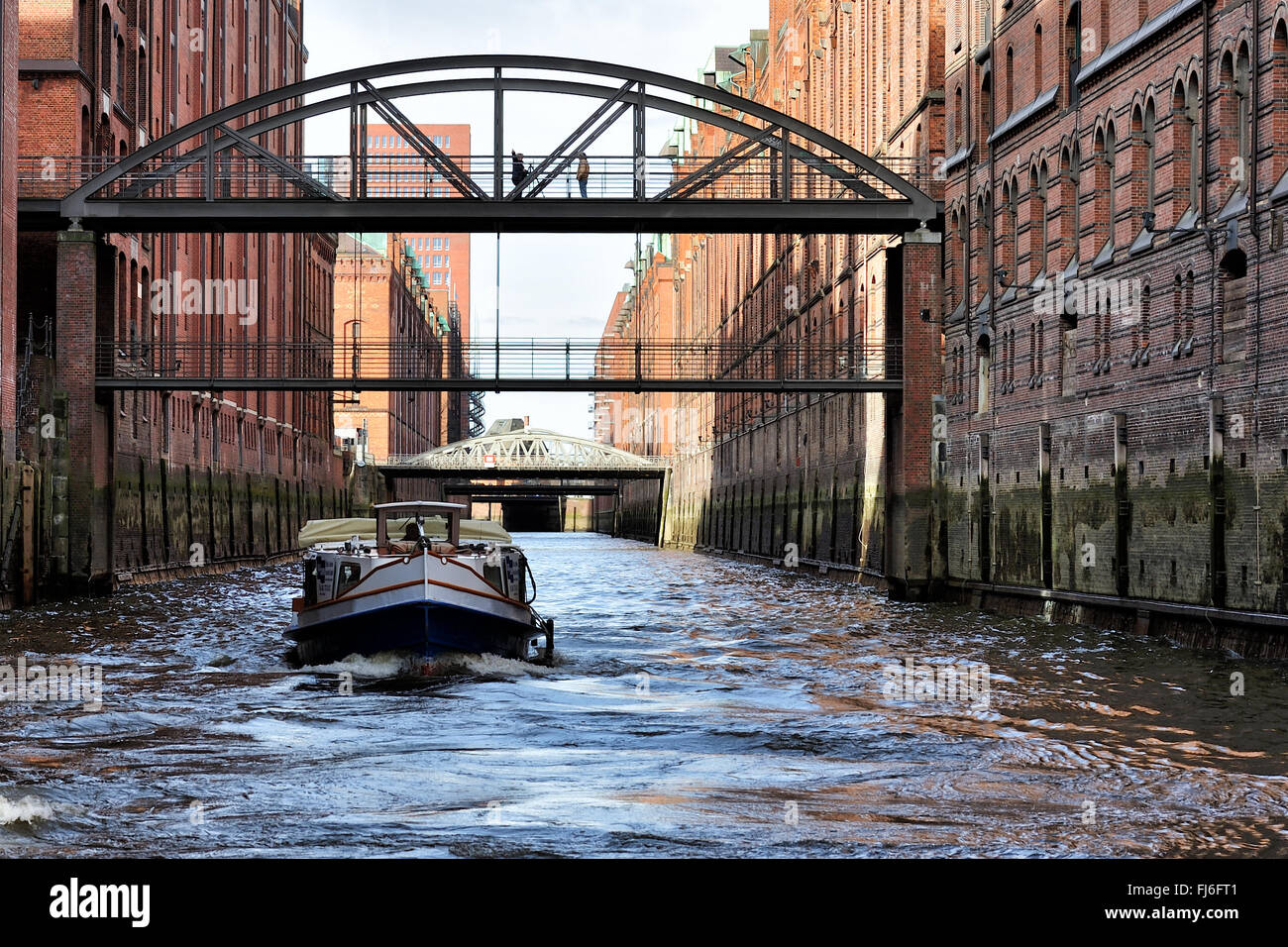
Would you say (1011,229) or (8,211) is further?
(8,211)

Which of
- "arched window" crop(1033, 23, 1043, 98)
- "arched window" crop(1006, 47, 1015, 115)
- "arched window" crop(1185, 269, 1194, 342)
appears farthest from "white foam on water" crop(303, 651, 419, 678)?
"arched window" crop(1006, 47, 1015, 115)

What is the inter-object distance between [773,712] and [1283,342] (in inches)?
324

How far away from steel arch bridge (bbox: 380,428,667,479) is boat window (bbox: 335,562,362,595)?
71671 mm

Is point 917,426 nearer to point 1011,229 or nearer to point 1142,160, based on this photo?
point 1011,229

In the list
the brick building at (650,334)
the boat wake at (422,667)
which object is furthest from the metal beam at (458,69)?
the brick building at (650,334)

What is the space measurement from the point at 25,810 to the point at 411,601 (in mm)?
8848

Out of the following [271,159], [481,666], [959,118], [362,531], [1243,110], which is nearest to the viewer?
[481,666]

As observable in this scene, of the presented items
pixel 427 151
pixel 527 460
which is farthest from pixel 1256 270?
pixel 527 460

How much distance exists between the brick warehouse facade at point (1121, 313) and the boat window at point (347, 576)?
1093cm

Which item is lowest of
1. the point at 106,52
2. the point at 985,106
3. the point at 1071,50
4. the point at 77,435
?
the point at 77,435

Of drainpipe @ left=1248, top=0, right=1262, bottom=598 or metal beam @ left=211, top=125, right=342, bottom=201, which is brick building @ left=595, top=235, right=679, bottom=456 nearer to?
metal beam @ left=211, top=125, right=342, bottom=201

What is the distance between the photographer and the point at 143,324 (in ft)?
142
